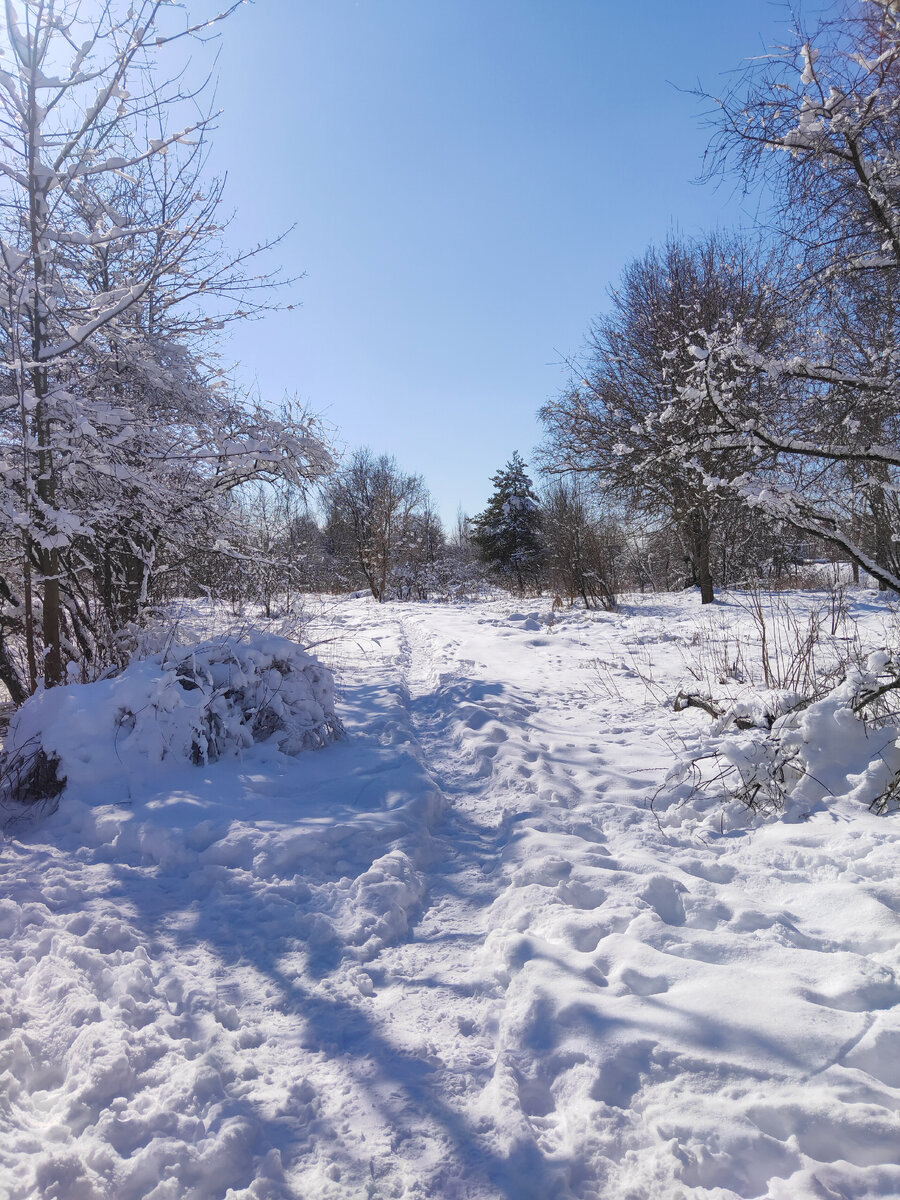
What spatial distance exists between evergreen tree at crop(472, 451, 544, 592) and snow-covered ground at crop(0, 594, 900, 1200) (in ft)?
83.0

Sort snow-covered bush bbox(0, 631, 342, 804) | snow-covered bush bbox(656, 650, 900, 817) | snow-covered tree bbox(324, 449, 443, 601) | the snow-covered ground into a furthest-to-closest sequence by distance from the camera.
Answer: snow-covered tree bbox(324, 449, 443, 601) < snow-covered bush bbox(0, 631, 342, 804) < snow-covered bush bbox(656, 650, 900, 817) < the snow-covered ground

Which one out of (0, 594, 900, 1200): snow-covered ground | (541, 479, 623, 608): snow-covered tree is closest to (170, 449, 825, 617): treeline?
(541, 479, 623, 608): snow-covered tree

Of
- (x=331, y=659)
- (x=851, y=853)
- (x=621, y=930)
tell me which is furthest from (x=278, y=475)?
(x=851, y=853)

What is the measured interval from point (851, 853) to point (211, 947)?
8.55ft

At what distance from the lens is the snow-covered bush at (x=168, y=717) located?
3238 millimetres

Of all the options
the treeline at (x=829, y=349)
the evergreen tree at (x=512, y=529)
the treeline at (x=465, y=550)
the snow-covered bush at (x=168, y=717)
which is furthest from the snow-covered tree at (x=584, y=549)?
the evergreen tree at (x=512, y=529)

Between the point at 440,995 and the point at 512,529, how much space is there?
89.8ft

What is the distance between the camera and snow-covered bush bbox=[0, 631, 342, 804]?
3.24m

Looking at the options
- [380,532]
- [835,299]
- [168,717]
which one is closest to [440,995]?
[168,717]

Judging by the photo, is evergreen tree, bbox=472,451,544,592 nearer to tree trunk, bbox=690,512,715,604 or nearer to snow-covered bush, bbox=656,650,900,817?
tree trunk, bbox=690,512,715,604

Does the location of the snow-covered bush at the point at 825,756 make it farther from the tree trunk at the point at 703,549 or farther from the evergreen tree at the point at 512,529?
the evergreen tree at the point at 512,529

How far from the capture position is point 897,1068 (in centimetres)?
148

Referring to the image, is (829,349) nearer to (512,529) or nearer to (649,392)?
(649,392)

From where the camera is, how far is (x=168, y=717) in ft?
11.7
